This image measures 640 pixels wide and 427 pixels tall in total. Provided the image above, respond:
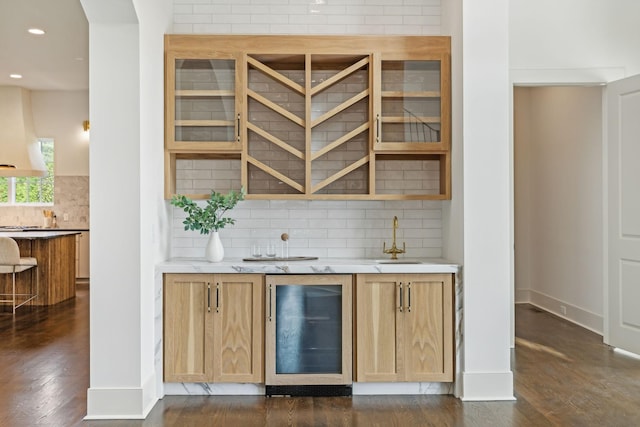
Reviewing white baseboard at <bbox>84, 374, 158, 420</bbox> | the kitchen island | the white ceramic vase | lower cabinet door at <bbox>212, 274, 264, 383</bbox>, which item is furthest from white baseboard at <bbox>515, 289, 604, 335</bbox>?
the kitchen island

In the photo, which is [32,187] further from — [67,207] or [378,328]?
[378,328]

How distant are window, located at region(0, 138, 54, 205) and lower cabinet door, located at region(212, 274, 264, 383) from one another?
7.40m

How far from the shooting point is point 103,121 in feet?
11.2

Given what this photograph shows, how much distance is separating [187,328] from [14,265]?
4184 mm

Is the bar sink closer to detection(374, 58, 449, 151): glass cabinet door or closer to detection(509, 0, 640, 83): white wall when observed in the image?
detection(374, 58, 449, 151): glass cabinet door

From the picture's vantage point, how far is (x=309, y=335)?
3783mm

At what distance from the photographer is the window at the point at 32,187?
32.3 feet

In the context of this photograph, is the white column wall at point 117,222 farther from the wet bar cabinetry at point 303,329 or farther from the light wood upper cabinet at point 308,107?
the light wood upper cabinet at point 308,107

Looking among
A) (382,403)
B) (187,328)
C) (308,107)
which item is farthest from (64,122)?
(382,403)

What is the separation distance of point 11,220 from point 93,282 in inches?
294

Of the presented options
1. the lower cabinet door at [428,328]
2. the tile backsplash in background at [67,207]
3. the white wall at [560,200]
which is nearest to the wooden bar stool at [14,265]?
the tile backsplash in background at [67,207]

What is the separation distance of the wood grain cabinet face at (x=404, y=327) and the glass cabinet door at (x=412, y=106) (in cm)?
96

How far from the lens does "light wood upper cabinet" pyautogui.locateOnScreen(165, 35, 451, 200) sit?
4.03m

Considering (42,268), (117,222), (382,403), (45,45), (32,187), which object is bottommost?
(382,403)
